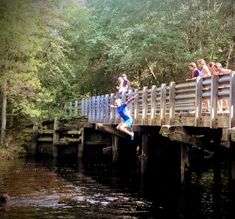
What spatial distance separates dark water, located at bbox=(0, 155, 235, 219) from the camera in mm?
12508

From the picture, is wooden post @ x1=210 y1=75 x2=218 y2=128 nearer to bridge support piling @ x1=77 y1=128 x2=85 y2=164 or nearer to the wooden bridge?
the wooden bridge

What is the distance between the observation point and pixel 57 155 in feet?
95.3

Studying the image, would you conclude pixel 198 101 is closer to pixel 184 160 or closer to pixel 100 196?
pixel 184 160

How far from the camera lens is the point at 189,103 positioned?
14812mm

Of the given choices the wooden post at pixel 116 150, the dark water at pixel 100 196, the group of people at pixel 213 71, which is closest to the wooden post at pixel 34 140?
the wooden post at pixel 116 150

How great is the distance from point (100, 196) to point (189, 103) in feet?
13.9

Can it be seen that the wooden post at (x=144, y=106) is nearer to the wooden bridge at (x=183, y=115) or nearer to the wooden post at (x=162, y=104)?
the wooden bridge at (x=183, y=115)

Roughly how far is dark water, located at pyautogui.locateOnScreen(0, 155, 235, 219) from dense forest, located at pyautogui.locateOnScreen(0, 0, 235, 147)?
5.98 metres

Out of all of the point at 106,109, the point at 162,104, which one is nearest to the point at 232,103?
the point at 162,104

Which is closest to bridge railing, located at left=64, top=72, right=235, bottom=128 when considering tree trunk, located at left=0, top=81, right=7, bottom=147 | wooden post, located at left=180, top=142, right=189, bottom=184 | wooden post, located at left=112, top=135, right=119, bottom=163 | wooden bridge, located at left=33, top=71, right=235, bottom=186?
wooden bridge, located at left=33, top=71, right=235, bottom=186

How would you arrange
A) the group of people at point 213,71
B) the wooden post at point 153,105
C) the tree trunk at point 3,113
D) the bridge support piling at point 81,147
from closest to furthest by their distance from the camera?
the group of people at point 213,71
the wooden post at point 153,105
the tree trunk at point 3,113
the bridge support piling at point 81,147

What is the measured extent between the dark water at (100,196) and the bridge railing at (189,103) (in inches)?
97.9

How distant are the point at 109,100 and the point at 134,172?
511 centimetres

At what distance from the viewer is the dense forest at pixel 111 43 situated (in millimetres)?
24844
